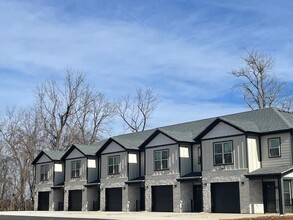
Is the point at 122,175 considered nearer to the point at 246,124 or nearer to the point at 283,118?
the point at 246,124

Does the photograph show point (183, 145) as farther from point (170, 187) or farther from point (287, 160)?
point (287, 160)

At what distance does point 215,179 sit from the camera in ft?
113

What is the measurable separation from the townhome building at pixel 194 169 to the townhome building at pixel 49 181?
0.97m

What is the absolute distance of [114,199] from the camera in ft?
145

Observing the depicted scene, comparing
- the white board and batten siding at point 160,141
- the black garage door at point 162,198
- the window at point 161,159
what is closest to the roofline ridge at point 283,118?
the white board and batten siding at point 160,141

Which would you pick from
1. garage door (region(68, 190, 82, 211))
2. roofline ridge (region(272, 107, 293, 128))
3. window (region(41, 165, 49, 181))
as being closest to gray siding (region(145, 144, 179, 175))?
roofline ridge (region(272, 107, 293, 128))

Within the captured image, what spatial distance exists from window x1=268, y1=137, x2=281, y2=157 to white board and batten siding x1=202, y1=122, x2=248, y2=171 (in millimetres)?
1839

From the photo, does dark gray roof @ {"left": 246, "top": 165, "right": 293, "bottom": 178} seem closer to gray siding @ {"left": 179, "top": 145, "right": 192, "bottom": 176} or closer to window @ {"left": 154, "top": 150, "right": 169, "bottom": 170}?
gray siding @ {"left": 179, "top": 145, "right": 192, "bottom": 176}

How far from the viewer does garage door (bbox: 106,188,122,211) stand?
43531 millimetres

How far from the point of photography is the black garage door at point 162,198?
3872 centimetres

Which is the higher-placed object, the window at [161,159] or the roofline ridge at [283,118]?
the roofline ridge at [283,118]

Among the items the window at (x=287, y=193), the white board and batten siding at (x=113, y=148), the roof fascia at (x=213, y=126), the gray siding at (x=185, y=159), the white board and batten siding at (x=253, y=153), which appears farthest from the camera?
the white board and batten siding at (x=113, y=148)

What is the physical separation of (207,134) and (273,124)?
481cm

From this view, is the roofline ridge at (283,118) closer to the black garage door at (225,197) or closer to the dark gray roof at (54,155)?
the black garage door at (225,197)
